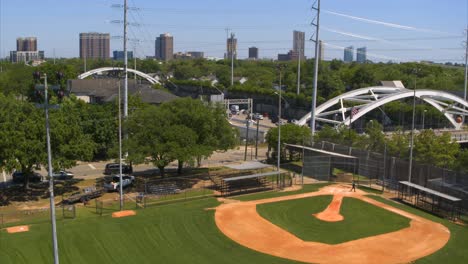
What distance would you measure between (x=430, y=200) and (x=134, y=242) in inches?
1042

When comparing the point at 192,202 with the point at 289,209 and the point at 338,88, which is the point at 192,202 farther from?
the point at 338,88

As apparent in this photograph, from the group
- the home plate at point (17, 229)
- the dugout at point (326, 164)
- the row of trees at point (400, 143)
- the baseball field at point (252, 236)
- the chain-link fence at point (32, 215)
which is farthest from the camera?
the row of trees at point (400, 143)

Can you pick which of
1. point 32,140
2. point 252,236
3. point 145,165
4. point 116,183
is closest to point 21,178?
point 32,140

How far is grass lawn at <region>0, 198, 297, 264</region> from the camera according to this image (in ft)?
93.8

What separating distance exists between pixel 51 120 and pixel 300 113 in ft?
271

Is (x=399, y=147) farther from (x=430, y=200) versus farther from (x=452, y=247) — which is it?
(x=452, y=247)

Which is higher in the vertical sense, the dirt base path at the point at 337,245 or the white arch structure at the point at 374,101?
the white arch structure at the point at 374,101

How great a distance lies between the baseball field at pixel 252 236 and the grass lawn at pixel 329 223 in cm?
7

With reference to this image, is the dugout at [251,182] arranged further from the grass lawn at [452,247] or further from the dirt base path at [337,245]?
the grass lawn at [452,247]

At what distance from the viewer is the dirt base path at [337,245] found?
29.6 m

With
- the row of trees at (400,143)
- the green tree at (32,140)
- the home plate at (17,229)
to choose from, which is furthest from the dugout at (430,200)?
the home plate at (17,229)

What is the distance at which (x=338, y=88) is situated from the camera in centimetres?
13288

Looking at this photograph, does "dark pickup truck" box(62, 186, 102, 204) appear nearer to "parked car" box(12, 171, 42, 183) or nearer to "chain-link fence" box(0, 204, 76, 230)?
"chain-link fence" box(0, 204, 76, 230)

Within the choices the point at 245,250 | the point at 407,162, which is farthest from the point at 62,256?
the point at 407,162
